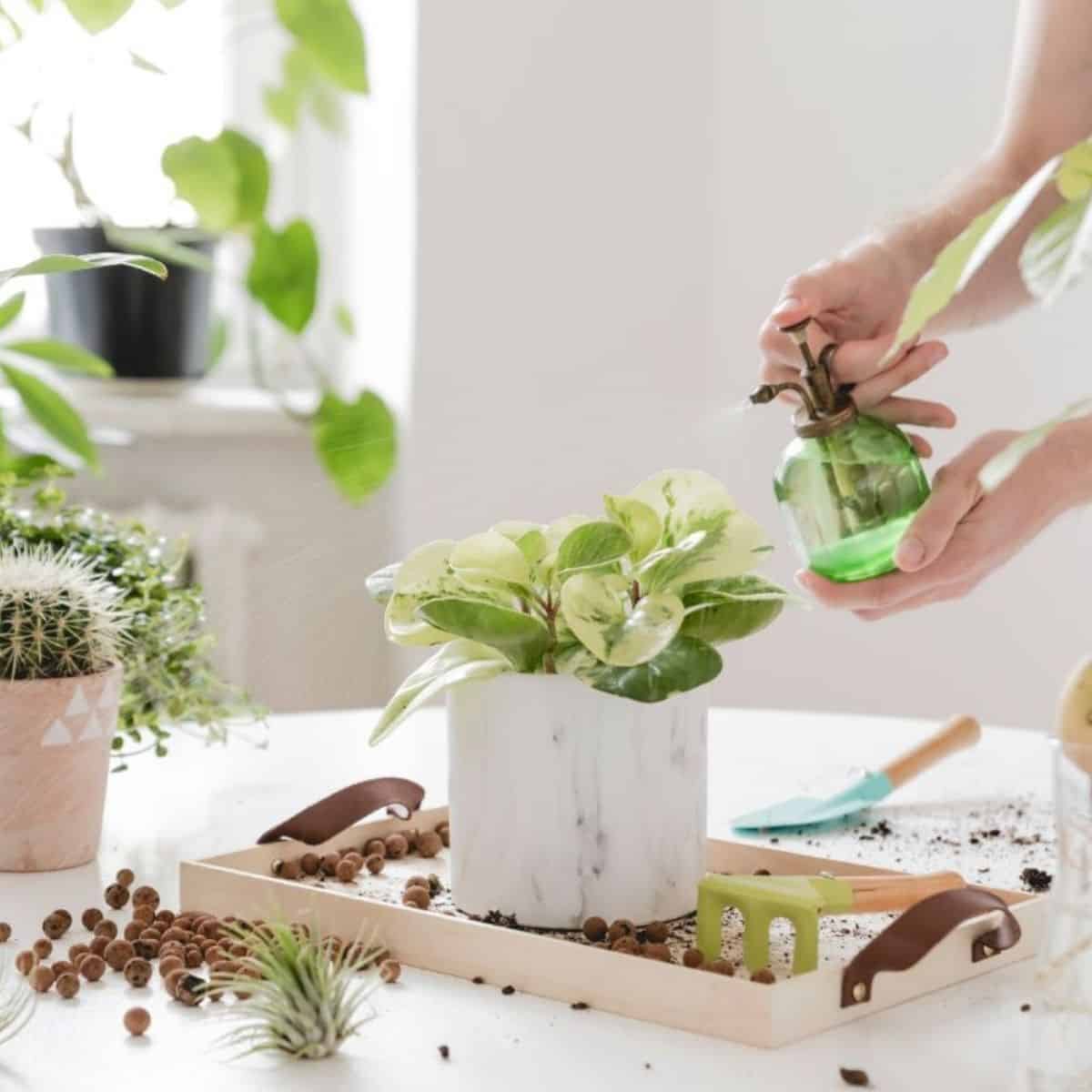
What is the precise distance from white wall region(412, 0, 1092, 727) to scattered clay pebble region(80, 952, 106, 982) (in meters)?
1.65

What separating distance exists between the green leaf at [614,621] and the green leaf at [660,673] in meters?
0.01

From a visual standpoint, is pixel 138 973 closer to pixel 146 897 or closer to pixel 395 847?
pixel 146 897

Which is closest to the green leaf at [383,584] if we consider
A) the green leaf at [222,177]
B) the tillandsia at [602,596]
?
the tillandsia at [602,596]

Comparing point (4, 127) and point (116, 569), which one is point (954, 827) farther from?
point (4, 127)

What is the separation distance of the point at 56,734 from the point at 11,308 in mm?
283

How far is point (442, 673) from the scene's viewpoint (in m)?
0.92

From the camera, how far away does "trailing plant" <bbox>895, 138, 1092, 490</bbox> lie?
49 centimetres

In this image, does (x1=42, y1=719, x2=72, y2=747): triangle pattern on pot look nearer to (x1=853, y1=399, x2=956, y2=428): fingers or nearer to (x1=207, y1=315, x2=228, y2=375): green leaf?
(x1=853, y1=399, x2=956, y2=428): fingers

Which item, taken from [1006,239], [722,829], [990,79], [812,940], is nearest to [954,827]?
[722,829]

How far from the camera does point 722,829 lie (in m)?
1.20

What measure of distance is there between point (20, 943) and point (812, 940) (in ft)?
1.35

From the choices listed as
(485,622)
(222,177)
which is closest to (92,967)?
(485,622)

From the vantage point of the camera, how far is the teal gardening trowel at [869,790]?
46.5 inches

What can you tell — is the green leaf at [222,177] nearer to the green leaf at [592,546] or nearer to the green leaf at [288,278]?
the green leaf at [288,278]
